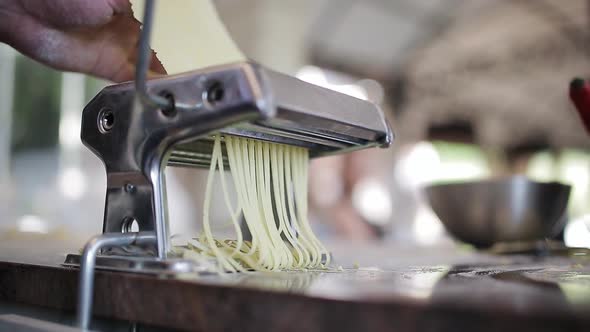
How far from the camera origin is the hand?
560mm

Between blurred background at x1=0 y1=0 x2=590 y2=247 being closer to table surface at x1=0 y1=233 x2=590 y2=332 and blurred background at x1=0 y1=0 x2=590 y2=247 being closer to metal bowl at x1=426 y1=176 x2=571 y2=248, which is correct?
metal bowl at x1=426 y1=176 x2=571 y2=248

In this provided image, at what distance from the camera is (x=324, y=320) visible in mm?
286

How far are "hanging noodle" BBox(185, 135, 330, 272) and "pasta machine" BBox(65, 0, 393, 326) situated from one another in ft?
0.07

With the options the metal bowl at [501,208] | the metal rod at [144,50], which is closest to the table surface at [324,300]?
the metal rod at [144,50]

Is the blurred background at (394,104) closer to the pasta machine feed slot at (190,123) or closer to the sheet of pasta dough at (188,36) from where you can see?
the sheet of pasta dough at (188,36)

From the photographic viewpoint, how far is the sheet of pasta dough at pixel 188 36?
1.73 feet

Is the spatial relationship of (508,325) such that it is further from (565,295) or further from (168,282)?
(168,282)

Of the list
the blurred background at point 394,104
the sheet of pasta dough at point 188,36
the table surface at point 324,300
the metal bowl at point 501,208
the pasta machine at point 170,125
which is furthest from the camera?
the blurred background at point 394,104

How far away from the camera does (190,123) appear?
0.39m

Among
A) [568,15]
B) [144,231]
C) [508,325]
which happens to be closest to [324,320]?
[508,325]

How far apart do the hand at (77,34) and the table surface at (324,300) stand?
0.80ft

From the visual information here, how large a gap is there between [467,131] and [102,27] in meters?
4.15

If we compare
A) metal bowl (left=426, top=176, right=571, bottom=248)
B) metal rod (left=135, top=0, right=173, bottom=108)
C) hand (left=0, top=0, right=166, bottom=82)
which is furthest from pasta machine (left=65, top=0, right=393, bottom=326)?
metal bowl (left=426, top=176, right=571, bottom=248)

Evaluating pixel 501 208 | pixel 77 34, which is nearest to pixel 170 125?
pixel 77 34
